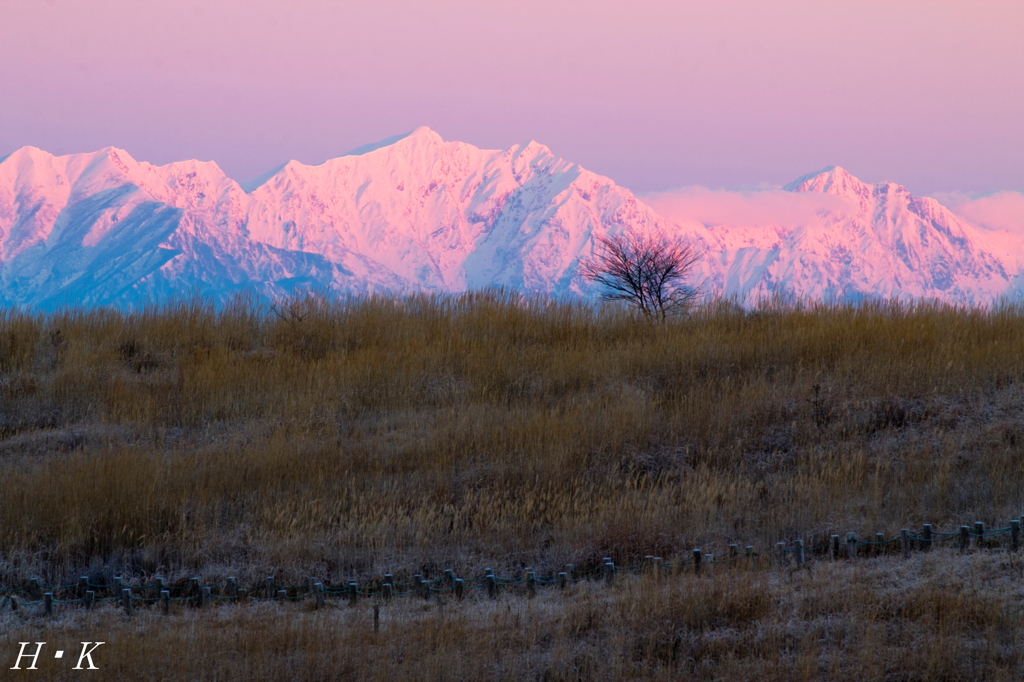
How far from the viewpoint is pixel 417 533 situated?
6.53 metres

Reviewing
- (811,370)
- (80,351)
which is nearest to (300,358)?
(80,351)

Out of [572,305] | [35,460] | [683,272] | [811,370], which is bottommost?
[35,460]

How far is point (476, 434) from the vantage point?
8.27 m

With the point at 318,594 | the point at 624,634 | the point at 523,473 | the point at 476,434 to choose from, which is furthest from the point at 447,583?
the point at 476,434

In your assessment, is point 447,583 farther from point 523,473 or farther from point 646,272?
point 646,272

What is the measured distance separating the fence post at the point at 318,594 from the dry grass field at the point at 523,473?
141 millimetres

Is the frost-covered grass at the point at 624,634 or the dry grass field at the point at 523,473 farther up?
the dry grass field at the point at 523,473

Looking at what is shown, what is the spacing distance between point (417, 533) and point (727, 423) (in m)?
3.61

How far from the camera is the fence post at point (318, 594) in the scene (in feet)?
17.8

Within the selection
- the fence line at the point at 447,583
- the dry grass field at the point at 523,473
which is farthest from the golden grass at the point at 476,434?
the fence line at the point at 447,583

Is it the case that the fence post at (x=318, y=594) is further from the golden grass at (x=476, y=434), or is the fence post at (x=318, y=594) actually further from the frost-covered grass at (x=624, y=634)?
the golden grass at (x=476, y=434)

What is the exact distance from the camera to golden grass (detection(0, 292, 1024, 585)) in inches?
255

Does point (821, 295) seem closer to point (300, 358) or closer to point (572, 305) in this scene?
point (572, 305)

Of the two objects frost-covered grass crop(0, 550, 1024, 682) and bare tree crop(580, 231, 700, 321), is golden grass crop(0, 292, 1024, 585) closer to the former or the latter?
frost-covered grass crop(0, 550, 1024, 682)
